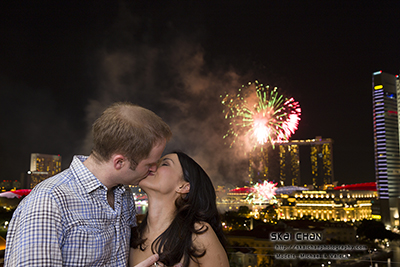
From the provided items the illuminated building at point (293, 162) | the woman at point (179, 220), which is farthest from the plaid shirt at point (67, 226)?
the illuminated building at point (293, 162)

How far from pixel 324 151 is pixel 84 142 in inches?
1982

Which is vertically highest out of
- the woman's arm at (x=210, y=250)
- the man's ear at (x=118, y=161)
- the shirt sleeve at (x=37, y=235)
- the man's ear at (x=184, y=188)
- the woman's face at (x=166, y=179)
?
the man's ear at (x=118, y=161)

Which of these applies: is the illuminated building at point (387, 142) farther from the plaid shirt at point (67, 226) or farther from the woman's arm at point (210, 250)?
the plaid shirt at point (67, 226)

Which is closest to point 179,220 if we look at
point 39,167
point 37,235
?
point 37,235

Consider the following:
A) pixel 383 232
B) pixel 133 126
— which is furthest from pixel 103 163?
pixel 383 232

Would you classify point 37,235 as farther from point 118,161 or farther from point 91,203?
point 118,161

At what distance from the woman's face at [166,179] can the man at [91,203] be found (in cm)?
39

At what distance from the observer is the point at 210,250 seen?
6.11 ft

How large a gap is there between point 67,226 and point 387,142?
43.2 meters

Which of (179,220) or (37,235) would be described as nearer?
(37,235)

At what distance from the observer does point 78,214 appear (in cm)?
127

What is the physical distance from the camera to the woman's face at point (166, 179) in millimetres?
2004

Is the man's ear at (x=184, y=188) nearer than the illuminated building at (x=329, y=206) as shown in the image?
Yes

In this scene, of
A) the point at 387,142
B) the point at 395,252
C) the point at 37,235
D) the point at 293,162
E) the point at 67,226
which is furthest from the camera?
the point at 293,162
